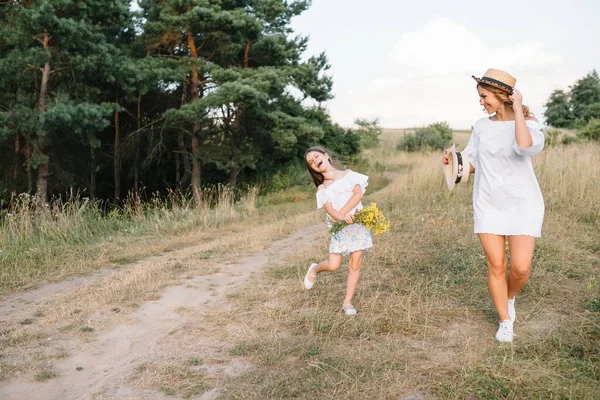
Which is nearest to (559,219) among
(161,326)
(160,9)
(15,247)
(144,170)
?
(161,326)

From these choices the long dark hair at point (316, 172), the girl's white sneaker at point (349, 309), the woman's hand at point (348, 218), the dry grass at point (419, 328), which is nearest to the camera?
the dry grass at point (419, 328)

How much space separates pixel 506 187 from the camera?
3.87 m

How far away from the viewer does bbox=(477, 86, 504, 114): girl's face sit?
3801 mm

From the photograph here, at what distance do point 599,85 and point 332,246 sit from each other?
157 feet

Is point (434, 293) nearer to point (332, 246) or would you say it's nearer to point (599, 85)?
point (332, 246)

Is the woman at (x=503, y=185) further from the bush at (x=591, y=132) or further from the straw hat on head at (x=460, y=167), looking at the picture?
the bush at (x=591, y=132)

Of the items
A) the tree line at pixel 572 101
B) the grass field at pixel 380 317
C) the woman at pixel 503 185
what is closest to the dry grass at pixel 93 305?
the grass field at pixel 380 317

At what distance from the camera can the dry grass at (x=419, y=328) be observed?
3.35 metres

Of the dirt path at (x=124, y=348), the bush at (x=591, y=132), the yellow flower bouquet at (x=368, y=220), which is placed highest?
the bush at (x=591, y=132)

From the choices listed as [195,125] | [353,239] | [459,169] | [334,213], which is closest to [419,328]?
[353,239]

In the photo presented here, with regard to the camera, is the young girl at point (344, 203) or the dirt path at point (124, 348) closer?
the dirt path at point (124, 348)

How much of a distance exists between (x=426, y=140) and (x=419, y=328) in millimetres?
29824

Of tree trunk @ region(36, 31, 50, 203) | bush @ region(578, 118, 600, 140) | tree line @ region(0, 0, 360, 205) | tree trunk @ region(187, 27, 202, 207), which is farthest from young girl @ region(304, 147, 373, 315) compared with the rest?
bush @ region(578, 118, 600, 140)

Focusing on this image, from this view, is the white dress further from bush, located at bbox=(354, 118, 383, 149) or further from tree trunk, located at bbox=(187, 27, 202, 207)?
bush, located at bbox=(354, 118, 383, 149)
